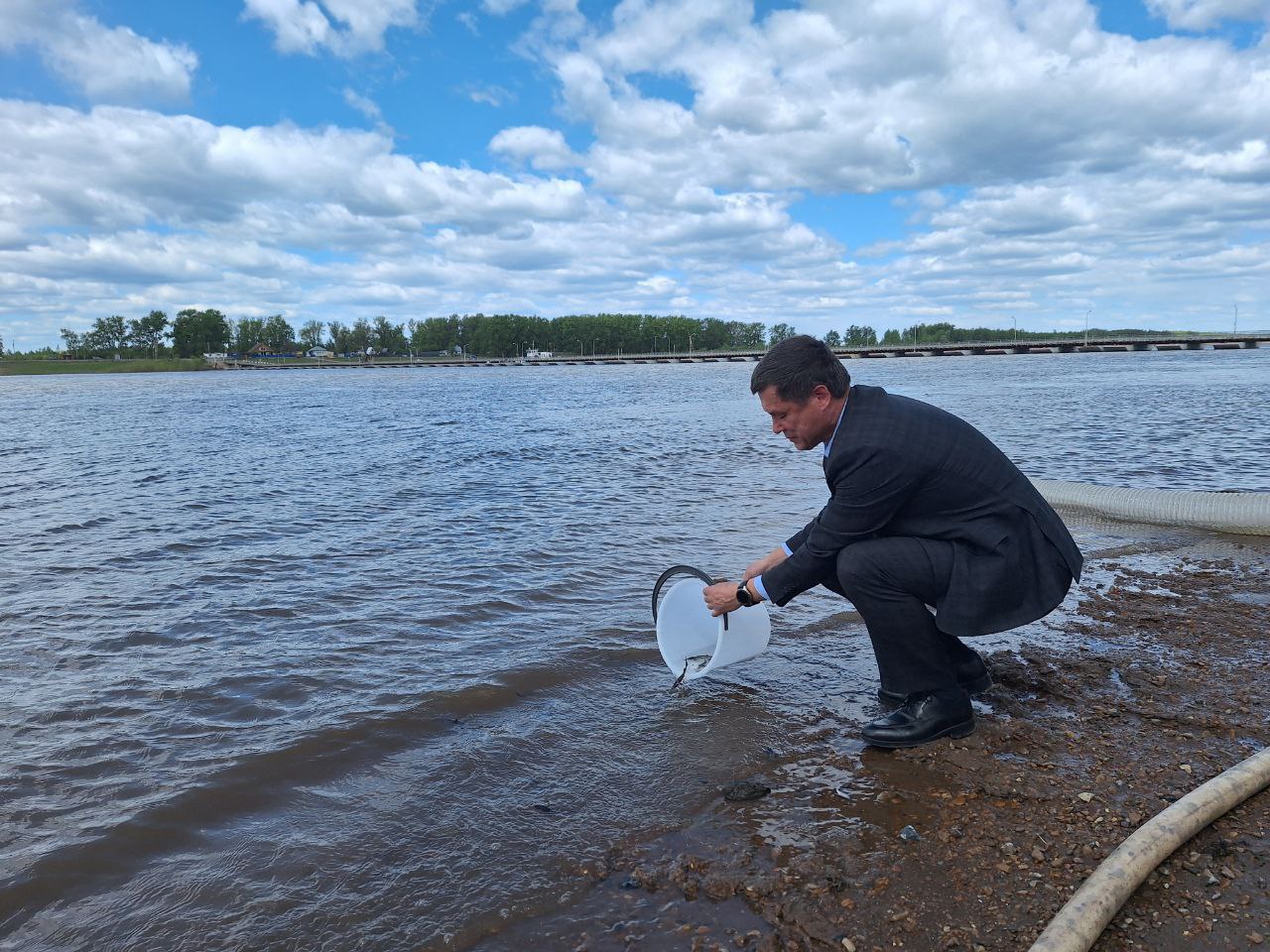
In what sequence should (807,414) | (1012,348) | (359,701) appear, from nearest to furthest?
(807,414)
(359,701)
(1012,348)

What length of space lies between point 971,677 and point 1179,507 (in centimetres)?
626

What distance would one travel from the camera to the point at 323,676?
5172 mm

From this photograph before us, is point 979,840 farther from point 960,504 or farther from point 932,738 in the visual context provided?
point 960,504

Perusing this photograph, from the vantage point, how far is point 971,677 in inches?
169

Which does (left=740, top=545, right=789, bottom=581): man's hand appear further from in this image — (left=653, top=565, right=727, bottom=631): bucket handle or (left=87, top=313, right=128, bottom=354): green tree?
(left=87, top=313, right=128, bottom=354): green tree

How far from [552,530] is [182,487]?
7613 mm

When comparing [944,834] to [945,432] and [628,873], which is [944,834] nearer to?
[628,873]

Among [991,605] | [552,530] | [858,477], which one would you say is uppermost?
[858,477]

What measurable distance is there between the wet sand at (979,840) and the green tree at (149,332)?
722 ft

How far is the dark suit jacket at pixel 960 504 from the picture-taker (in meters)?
3.59

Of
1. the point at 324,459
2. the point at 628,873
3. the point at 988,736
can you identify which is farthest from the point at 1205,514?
the point at 324,459

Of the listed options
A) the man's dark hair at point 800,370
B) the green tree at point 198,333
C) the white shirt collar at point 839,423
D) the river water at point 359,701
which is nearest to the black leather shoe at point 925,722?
the river water at point 359,701

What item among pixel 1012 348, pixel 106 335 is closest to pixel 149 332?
pixel 106 335

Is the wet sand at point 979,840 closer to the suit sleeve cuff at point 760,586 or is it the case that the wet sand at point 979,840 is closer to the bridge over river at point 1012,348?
the suit sleeve cuff at point 760,586
